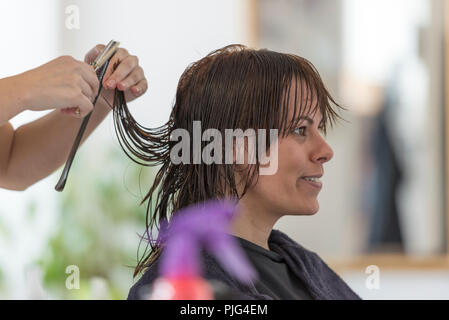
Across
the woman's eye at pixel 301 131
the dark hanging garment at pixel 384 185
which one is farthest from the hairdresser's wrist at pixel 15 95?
the dark hanging garment at pixel 384 185

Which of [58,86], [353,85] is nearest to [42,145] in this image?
[58,86]

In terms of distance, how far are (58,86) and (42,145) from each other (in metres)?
0.32

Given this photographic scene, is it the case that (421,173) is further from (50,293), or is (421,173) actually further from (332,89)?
(50,293)

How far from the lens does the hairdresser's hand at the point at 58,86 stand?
26.9 inches

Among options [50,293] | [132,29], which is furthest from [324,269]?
[132,29]

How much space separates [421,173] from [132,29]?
43.5 inches

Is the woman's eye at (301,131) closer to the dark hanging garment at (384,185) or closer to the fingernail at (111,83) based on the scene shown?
the fingernail at (111,83)

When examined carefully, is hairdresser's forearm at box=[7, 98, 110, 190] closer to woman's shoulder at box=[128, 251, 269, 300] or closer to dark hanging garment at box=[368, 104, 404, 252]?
woman's shoulder at box=[128, 251, 269, 300]

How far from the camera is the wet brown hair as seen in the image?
852 millimetres

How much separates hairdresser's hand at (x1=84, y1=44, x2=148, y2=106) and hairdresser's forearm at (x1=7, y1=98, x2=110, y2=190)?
0.10 meters

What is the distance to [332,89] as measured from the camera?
2.09 metres

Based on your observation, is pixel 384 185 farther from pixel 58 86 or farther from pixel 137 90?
pixel 58 86

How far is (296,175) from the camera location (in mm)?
860

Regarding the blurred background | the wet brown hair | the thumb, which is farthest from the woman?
the blurred background
